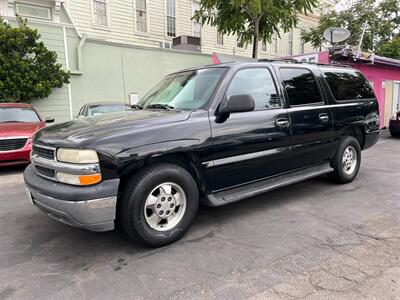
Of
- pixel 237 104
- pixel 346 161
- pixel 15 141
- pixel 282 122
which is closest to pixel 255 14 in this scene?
pixel 346 161

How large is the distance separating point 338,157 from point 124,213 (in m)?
3.61

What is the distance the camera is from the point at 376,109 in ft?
20.0

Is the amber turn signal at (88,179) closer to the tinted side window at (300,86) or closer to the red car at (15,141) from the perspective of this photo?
the tinted side window at (300,86)

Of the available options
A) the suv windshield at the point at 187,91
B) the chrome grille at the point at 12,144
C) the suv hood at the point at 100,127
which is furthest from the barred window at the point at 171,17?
the suv hood at the point at 100,127

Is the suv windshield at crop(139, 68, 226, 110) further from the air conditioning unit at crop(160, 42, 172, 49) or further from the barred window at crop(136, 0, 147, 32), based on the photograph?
the air conditioning unit at crop(160, 42, 172, 49)

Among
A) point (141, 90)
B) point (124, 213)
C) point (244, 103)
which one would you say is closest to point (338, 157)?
point (244, 103)

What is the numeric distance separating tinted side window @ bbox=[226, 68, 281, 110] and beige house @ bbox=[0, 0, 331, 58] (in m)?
11.3

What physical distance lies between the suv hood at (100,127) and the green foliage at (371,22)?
19930 millimetres

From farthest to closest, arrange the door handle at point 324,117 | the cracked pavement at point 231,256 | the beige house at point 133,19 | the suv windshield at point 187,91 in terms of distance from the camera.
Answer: the beige house at point 133,19
the door handle at point 324,117
the suv windshield at point 187,91
the cracked pavement at point 231,256

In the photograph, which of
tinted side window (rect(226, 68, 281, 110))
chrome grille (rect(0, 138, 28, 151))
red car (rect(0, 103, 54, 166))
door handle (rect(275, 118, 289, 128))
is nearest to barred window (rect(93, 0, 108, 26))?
red car (rect(0, 103, 54, 166))

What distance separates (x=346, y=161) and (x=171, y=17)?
1479 centimetres

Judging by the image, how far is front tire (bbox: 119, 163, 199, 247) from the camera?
3131 mm

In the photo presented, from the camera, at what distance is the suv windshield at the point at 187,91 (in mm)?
3902

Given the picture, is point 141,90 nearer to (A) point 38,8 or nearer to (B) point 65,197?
(A) point 38,8
